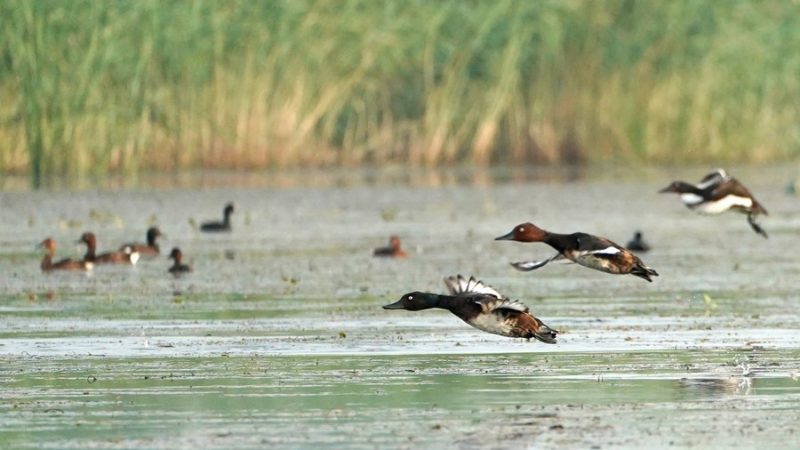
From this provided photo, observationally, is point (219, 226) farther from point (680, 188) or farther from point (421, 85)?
point (421, 85)

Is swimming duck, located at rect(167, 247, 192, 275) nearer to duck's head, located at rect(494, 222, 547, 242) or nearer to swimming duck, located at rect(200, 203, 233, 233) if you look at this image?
swimming duck, located at rect(200, 203, 233, 233)

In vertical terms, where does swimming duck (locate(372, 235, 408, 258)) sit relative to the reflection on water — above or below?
above

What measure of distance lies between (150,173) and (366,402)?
892 inches

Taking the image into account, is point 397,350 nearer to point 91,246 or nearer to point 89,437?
point 89,437

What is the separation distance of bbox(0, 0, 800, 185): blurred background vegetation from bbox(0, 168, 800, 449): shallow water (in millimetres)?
4862

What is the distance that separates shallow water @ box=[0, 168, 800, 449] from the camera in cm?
924

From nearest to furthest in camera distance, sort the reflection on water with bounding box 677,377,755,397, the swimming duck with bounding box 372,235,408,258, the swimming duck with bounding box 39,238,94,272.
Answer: the reflection on water with bounding box 677,377,755,397 → the swimming duck with bounding box 39,238,94,272 → the swimming duck with bounding box 372,235,408,258

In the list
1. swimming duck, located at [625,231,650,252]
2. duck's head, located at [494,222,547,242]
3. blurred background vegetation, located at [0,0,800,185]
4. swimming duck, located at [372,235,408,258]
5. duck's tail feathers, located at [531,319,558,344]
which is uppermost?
blurred background vegetation, located at [0,0,800,185]

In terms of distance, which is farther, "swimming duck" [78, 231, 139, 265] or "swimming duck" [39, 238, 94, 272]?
"swimming duck" [78, 231, 139, 265]

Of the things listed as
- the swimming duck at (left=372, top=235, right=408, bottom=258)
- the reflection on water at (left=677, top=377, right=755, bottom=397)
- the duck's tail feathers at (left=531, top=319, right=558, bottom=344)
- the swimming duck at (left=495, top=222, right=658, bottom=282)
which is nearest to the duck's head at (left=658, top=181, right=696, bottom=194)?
the swimming duck at (left=495, top=222, right=658, bottom=282)

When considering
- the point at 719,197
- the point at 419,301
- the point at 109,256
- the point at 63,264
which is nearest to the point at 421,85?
the point at 109,256

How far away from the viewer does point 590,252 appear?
11656 mm

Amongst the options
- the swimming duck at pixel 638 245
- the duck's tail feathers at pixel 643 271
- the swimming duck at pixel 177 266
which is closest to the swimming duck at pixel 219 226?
the swimming duck at pixel 177 266

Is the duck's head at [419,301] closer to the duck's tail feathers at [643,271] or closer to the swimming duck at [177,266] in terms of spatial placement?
the duck's tail feathers at [643,271]
